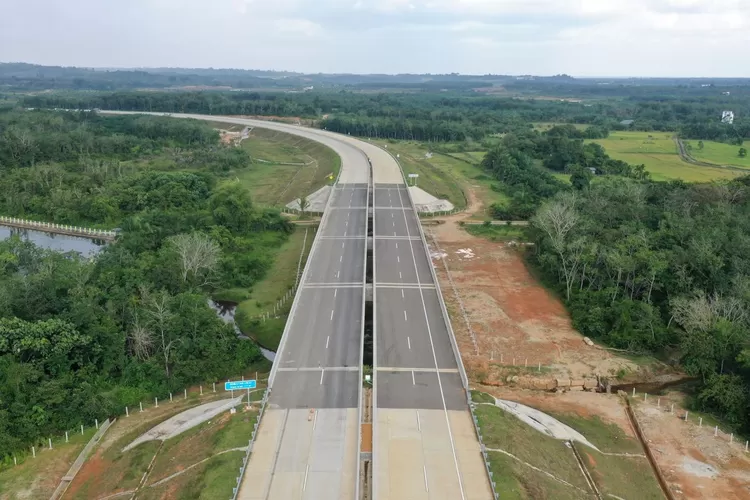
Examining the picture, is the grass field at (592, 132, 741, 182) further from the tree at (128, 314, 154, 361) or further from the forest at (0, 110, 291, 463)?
the tree at (128, 314, 154, 361)

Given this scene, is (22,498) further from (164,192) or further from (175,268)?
(164,192)

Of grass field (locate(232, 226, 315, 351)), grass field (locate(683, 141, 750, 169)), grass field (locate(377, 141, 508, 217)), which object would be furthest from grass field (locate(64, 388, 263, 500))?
grass field (locate(683, 141, 750, 169))

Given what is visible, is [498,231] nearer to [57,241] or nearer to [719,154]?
[57,241]

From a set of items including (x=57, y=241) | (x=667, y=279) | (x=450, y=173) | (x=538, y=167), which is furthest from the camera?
(x=450, y=173)

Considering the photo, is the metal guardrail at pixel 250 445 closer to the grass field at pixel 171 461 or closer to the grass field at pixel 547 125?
the grass field at pixel 171 461

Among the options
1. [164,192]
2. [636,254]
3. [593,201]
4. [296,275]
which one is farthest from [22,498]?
[593,201]

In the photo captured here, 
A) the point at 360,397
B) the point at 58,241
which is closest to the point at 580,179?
the point at 360,397
